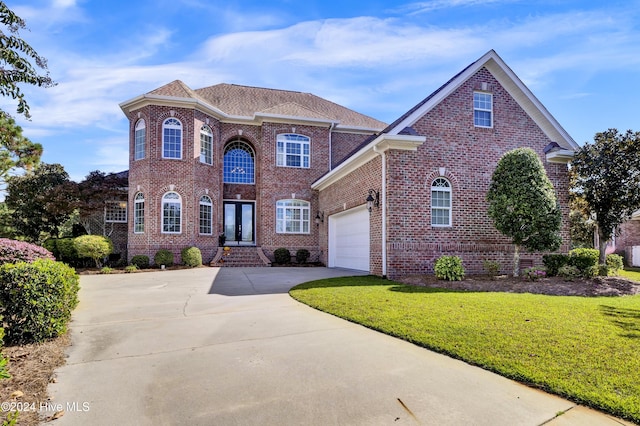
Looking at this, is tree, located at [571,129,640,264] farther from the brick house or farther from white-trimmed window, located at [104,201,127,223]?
white-trimmed window, located at [104,201,127,223]

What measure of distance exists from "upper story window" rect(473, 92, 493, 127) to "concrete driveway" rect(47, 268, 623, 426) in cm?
958

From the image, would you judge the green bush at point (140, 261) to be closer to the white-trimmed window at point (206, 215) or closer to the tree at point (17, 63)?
the white-trimmed window at point (206, 215)

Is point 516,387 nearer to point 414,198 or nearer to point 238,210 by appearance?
point 414,198

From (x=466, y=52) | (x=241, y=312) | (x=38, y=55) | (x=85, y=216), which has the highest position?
(x=466, y=52)

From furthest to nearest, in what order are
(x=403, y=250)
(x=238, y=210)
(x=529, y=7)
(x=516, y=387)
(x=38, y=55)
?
(x=238, y=210), (x=403, y=250), (x=529, y=7), (x=38, y=55), (x=516, y=387)

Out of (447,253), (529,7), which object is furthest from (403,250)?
(529,7)

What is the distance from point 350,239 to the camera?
15438mm

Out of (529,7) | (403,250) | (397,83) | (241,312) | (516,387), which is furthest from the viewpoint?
(397,83)

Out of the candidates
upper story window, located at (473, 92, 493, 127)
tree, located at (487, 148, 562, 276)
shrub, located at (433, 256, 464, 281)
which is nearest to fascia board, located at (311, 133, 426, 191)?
upper story window, located at (473, 92, 493, 127)

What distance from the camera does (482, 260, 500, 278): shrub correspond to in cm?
1133

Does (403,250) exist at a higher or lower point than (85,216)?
lower

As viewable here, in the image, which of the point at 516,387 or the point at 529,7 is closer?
the point at 516,387

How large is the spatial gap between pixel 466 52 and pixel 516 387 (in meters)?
12.4

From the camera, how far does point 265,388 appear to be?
3463 mm
